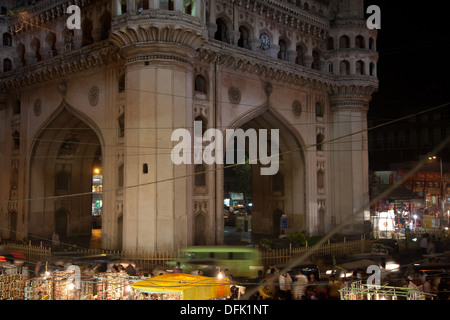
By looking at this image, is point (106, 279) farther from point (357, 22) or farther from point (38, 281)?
point (357, 22)

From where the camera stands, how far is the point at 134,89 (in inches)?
780

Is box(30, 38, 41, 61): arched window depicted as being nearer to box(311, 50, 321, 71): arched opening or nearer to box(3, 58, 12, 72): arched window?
box(3, 58, 12, 72): arched window

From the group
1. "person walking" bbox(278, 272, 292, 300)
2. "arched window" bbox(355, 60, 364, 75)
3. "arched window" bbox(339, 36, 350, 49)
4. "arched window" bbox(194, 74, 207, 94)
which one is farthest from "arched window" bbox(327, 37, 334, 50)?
"person walking" bbox(278, 272, 292, 300)

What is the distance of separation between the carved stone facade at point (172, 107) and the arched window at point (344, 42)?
71 mm

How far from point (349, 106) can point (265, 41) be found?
7.27 meters

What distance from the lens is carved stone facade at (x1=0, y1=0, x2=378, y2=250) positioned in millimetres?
19344

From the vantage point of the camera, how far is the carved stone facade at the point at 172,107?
1934 centimetres

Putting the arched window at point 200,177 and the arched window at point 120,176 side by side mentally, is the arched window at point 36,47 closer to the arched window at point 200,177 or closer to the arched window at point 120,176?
the arched window at point 120,176

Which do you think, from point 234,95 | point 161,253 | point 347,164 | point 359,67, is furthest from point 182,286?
point 359,67

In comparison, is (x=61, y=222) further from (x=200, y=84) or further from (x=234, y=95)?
(x=234, y=95)

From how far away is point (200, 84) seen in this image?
73.1 ft

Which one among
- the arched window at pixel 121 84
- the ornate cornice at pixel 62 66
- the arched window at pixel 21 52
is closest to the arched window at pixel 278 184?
the arched window at pixel 121 84

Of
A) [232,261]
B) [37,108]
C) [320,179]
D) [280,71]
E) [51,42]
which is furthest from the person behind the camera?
[320,179]

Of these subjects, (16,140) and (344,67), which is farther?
(344,67)
